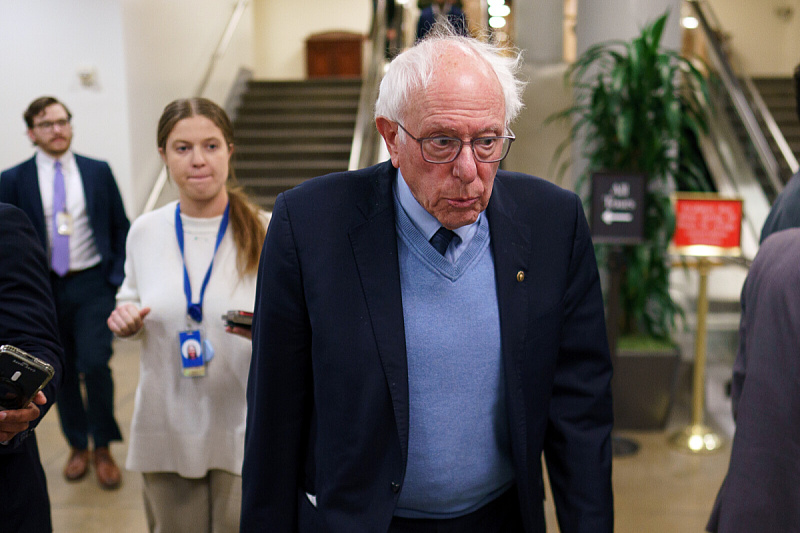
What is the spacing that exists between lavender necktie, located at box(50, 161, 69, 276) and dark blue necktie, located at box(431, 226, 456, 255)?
307 centimetres

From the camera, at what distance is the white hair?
1.38 meters

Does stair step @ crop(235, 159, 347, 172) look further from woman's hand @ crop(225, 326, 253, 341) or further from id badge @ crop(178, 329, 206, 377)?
woman's hand @ crop(225, 326, 253, 341)

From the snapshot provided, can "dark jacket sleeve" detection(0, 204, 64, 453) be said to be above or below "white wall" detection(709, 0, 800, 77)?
below

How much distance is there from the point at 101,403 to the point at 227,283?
7.06ft

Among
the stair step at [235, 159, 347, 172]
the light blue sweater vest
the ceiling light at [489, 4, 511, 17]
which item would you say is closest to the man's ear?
the light blue sweater vest

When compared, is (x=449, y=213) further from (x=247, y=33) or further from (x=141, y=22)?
(x=247, y=33)

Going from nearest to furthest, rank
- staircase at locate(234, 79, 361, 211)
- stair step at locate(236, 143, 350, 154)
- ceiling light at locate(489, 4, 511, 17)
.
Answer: staircase at locate(234, 79, 361, 211), stair step at locate(236, 143, 350, 154), ceiling light at locate(489, 4, 511, 17)

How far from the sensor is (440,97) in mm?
1357

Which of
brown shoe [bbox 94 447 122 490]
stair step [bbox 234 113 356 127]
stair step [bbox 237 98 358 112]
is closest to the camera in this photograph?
brown shoe [bbox 94 447 122 490]

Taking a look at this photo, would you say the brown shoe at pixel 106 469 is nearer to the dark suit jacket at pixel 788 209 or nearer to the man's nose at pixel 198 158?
the man's nose at pixel 198 158

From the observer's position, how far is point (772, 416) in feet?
4.74

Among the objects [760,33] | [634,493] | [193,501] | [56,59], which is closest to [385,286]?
[193,501]

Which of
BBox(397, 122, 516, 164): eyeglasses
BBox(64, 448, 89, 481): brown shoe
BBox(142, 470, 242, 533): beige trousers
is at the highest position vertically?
BBox(397, 122, 516, 164): eyeglasses

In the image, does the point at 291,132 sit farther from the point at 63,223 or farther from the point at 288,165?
the point at 63,223
